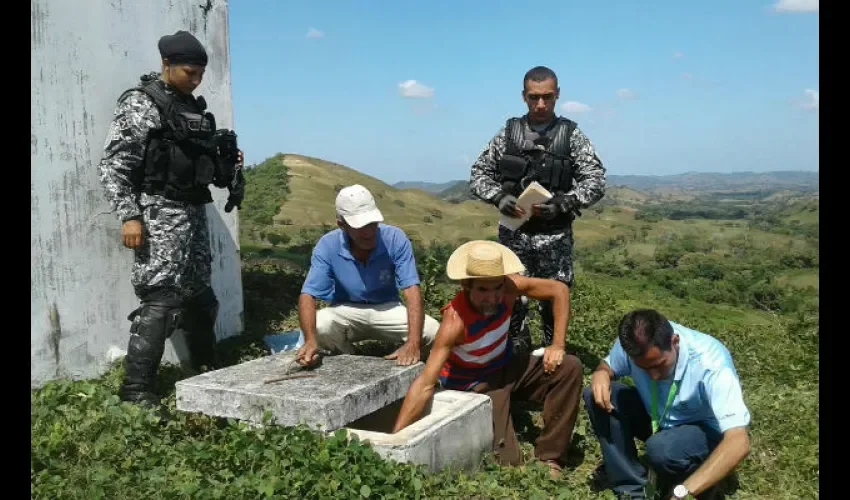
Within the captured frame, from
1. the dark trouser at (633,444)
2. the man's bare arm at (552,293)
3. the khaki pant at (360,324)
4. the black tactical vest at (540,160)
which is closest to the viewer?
the dark trouser at (633,444)

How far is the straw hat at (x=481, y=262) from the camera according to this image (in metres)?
4.00

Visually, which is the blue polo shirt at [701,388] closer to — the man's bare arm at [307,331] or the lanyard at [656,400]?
the lanyard at [656,400]

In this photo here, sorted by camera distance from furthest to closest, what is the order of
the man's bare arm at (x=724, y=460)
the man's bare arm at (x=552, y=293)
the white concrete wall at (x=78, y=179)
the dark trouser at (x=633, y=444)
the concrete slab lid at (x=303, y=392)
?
the white concrete wall at (x=78, y=179) → the man's bare arm at (x=552, y=293) → the concrete slab lid at (x=303, y=392) → the dark trouser at (x=633, y=444) → the man's bare arm at (x=724, y=460)

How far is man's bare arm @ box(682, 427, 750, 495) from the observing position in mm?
3320

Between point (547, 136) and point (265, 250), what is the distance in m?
6.92

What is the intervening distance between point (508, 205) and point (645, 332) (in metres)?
2.07

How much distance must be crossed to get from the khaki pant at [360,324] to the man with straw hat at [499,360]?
68 cm

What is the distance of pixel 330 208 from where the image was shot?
17.0 meters

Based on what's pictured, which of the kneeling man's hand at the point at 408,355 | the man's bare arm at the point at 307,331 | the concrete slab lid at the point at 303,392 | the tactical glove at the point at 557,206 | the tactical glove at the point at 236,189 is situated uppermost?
the tactical glove at the point at 236,189

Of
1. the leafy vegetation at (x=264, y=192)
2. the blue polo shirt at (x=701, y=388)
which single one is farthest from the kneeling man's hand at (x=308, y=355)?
the leafy vegetation at (x=264, y=192)

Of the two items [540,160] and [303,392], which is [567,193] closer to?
[540,160]

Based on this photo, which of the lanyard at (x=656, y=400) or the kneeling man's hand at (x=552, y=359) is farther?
the kneeling man's hand at (x=552, y=359)
